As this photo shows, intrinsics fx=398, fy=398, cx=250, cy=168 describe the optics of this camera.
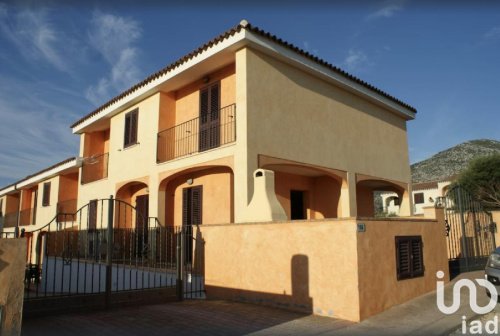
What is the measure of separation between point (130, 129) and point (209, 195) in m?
5.18

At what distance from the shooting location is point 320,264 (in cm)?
750

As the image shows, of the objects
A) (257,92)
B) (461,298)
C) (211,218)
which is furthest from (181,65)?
(461,298)

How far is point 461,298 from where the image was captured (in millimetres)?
8703

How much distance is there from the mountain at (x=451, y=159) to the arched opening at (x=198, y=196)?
2693 inches

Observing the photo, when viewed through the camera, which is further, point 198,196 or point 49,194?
point 49,194

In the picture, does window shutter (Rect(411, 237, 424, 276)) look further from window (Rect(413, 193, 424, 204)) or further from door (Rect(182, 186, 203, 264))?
window (Rect(413, 193, 424, 204))

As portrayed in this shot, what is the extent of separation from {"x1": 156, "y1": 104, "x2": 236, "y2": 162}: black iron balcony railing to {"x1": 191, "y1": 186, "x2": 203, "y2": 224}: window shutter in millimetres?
1381

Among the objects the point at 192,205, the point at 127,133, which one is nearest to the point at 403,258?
the point at 192,205

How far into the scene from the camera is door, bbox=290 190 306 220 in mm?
15703

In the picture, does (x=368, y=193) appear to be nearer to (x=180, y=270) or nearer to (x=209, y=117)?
(x=209, y=117)

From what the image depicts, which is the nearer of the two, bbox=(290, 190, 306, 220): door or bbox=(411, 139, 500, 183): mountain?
bbox=(290, 190, 306, 220): door

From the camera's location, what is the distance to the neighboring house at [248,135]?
11570mm

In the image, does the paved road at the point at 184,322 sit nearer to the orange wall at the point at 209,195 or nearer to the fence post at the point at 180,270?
the fence post at the point at 180,270

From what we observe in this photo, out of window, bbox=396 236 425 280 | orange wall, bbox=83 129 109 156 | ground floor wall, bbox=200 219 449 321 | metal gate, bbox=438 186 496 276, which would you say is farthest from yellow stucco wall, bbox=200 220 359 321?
orange wall, bbox=83 129 109 156
